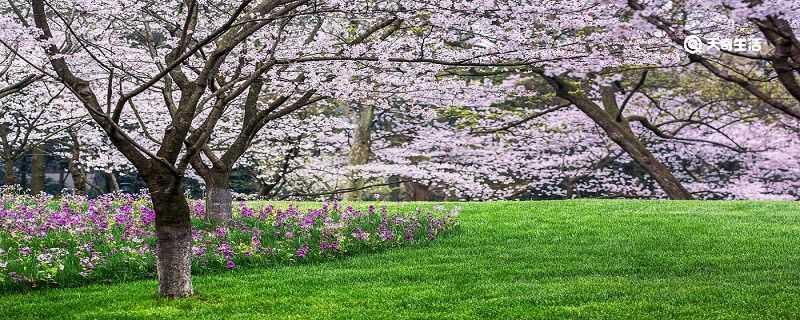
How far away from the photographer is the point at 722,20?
10273 mm

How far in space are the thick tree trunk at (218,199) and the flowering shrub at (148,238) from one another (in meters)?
0.17

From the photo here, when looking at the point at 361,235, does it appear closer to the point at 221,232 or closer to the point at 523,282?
the point at 221,232

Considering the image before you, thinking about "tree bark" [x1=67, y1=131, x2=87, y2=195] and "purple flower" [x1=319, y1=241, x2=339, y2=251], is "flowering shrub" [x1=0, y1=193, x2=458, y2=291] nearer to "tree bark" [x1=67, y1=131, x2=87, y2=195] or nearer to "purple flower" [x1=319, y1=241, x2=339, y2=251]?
"purple flower" [x1=319, y1=241, x2=339, y2=251]

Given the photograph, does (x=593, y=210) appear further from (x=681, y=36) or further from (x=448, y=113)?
(x=448, y=113)

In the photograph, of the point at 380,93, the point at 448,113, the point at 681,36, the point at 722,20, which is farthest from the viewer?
the point at 448,113

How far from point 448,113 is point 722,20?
38.4 feet

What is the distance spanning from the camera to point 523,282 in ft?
26.9

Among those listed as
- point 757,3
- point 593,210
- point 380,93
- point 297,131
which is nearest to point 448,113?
point 297,131

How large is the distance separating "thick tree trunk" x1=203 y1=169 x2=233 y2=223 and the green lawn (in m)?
2.44

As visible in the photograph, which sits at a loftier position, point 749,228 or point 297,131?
point 297,131

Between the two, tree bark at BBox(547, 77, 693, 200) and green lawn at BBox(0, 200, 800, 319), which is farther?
tree bark at BBox(547, 77, 693, 200)

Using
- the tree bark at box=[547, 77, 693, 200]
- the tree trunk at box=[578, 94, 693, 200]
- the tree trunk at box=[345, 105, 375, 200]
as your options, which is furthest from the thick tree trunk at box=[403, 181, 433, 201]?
the tree trunk at box=[578, 94, 693, 200]

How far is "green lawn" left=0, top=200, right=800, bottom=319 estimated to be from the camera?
6.95m

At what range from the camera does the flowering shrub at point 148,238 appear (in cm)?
867
